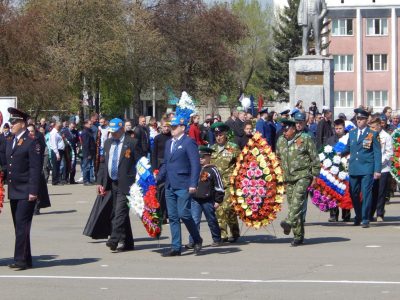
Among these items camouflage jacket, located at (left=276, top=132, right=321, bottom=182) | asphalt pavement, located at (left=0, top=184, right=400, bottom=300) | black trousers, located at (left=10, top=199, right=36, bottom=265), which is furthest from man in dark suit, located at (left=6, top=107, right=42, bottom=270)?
camouflage jacket, located at (left=276, top=132, right=321, bottom=182)

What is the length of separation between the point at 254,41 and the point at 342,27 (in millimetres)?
10077

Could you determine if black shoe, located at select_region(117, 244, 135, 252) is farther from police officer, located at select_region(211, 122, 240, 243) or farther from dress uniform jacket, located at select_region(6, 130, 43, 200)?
dress uniform jacket, located at select_region(6, 130, 43, 200)

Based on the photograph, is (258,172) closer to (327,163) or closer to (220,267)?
(220,267)

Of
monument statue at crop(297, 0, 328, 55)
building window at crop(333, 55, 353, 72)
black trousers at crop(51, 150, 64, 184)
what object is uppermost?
building window at crop(333, 55, 353, 72)

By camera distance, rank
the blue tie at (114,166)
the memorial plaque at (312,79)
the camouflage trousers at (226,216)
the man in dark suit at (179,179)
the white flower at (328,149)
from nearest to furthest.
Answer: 1. the man in dark suit at (179,179)
2. the blue tie at (114,166)
3. the camouflage trousers at (226,216)
4. the white flower at (328,149)
5. the memorial plaque at (312,79)

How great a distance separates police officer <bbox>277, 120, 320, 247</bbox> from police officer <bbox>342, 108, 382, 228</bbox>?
7.68ft

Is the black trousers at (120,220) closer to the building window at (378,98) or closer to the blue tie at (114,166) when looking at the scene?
the blue tie at (114,166)

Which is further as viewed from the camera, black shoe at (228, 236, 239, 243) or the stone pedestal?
the stone pedestal

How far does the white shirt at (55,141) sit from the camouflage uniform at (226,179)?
51.2 feet

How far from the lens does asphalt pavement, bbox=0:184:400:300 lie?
1206 cm

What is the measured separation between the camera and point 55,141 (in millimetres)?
31984

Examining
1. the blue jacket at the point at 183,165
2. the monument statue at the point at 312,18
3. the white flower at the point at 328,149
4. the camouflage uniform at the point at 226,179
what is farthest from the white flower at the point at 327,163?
the monument statue at the point at 312,18

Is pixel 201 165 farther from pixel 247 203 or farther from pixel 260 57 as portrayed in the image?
pixel 260 57

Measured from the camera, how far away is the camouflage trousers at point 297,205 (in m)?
15.8
